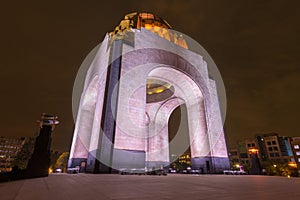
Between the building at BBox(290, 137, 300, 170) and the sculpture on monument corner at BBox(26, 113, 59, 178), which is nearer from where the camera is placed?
the sculpture on monument corner at BBox(26, 113, 59, 178)

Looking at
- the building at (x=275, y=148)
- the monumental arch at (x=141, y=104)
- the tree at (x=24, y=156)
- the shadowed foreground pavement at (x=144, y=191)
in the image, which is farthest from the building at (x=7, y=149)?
the building at (x=275, y=148)

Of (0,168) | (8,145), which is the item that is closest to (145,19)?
(0,168)

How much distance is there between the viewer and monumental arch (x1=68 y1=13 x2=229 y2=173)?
13734 mm

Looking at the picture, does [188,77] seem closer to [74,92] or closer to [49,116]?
[49,116]

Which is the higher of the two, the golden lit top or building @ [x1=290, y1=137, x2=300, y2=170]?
the golden lit top

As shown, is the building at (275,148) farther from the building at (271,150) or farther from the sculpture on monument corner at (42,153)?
the sculpture on monument corner at (42,153)

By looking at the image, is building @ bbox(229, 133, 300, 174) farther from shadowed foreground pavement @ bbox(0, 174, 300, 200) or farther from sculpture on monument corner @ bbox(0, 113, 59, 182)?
sculpture on monument corner @ bbox(0, 113, 59, 182)

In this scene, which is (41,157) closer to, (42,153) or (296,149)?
(42,153)

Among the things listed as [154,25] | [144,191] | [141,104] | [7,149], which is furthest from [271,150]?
[7,149]

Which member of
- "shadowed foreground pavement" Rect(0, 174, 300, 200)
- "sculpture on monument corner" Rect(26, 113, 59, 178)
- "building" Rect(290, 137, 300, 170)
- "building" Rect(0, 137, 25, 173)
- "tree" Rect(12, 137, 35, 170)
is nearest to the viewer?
"shadowed foreground pavement" Rect(0, 174, 300, 200)

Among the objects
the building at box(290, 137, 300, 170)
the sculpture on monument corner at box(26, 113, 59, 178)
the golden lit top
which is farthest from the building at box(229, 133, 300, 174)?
the sculpture on monument corner at box(26, 113, 59, 178)

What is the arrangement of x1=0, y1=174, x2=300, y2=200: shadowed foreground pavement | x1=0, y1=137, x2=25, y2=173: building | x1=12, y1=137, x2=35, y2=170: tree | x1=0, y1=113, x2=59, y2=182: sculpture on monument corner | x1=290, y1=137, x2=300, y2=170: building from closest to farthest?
x1=0, y1=174, x2=300, y2=200: shadowed foreground pavement → x1=0, y1=113, x2=59, y2=182: sculpture on monument corner → x1=12, y1=137, x2=35, y2=170: tree → x1=290, y1=137, x2=300, y2=170: building → x1=0, y1=137, x2=25, y2=173: building

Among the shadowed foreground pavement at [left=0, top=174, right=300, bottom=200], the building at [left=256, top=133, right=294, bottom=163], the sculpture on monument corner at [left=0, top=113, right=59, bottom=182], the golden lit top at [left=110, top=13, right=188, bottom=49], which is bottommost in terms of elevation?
the shadowed foreground pavement at [left=0, top=174, right=300, bottom=200]

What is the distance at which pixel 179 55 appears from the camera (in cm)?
2161
